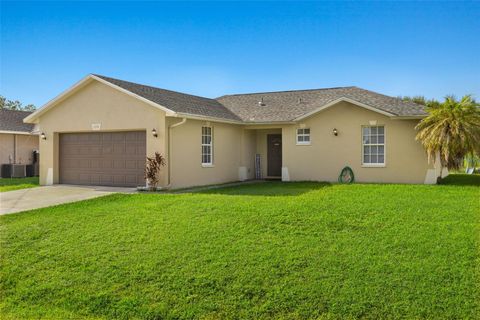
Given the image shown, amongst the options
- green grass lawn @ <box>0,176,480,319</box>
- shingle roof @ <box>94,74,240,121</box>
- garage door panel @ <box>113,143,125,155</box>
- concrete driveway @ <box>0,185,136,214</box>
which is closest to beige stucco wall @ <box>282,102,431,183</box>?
shingle roof @ <box>94,74,240,121</box>

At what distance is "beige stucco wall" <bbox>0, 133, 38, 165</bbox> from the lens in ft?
80.5

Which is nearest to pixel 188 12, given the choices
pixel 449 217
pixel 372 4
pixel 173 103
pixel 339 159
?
pixel 173 103

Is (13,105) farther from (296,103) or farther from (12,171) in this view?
(296,103)

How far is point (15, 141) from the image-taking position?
25328 millimetres

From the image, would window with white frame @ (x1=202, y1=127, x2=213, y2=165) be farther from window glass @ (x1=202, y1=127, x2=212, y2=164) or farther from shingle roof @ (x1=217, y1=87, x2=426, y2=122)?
shingle roof @ (x1=217, y1=87, x2=426, y2=122)

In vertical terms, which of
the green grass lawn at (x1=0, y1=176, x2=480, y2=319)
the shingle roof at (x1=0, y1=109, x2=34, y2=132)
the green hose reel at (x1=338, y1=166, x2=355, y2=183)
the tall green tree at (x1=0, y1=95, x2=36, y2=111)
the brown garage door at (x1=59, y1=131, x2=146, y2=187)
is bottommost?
the green grass lawn at (x1=0, y1=176, x2=480, y2=319)

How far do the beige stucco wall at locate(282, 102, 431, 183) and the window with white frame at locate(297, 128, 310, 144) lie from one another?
21 cm

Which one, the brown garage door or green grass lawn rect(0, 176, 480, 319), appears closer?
green grass lawn rect(0, 176, 480, 319)

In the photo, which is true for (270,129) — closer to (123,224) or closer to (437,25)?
(437,25)

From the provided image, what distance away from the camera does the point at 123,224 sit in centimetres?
944

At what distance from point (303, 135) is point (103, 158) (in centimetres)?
813

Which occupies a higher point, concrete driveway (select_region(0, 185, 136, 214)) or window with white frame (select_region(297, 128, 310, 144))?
window with white frame (select_region(297, 128, 310, 144))

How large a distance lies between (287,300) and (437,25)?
10307 mm

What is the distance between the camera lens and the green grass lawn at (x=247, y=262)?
19.4 feet
